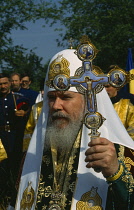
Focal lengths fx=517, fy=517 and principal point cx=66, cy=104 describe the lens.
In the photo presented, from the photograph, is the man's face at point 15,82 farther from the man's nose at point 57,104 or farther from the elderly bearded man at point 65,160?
the man's nose at point 57,104

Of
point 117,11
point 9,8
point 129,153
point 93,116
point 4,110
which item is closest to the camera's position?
point 93,116

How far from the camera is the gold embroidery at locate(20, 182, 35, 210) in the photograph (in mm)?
3945

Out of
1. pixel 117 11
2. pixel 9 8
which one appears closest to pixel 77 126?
pixel 9 8

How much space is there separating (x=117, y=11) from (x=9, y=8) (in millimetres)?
7347

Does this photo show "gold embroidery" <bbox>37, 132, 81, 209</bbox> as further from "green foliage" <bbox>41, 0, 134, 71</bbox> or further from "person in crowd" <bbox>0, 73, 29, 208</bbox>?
"green foliage" <bbox>41, 0, 134, 71</bbox>

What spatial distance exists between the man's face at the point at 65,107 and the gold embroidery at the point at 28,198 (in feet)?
1.77

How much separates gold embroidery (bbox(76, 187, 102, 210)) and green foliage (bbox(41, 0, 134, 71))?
19396mm

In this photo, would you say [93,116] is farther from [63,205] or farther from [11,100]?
[11,100]

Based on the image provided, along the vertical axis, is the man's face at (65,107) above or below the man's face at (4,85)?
below

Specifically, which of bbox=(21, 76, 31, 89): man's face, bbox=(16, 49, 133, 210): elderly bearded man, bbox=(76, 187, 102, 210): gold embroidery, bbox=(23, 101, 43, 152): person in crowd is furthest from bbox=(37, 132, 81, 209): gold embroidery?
bbox=(21, 76, 31, 89): man's face

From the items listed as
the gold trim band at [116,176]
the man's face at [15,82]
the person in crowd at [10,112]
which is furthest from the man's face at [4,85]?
the gold trim band at [116,176]

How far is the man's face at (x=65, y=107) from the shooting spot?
156 inches

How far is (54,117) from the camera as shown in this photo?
13.0 feet

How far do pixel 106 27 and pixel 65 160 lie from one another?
2101 centimetres
